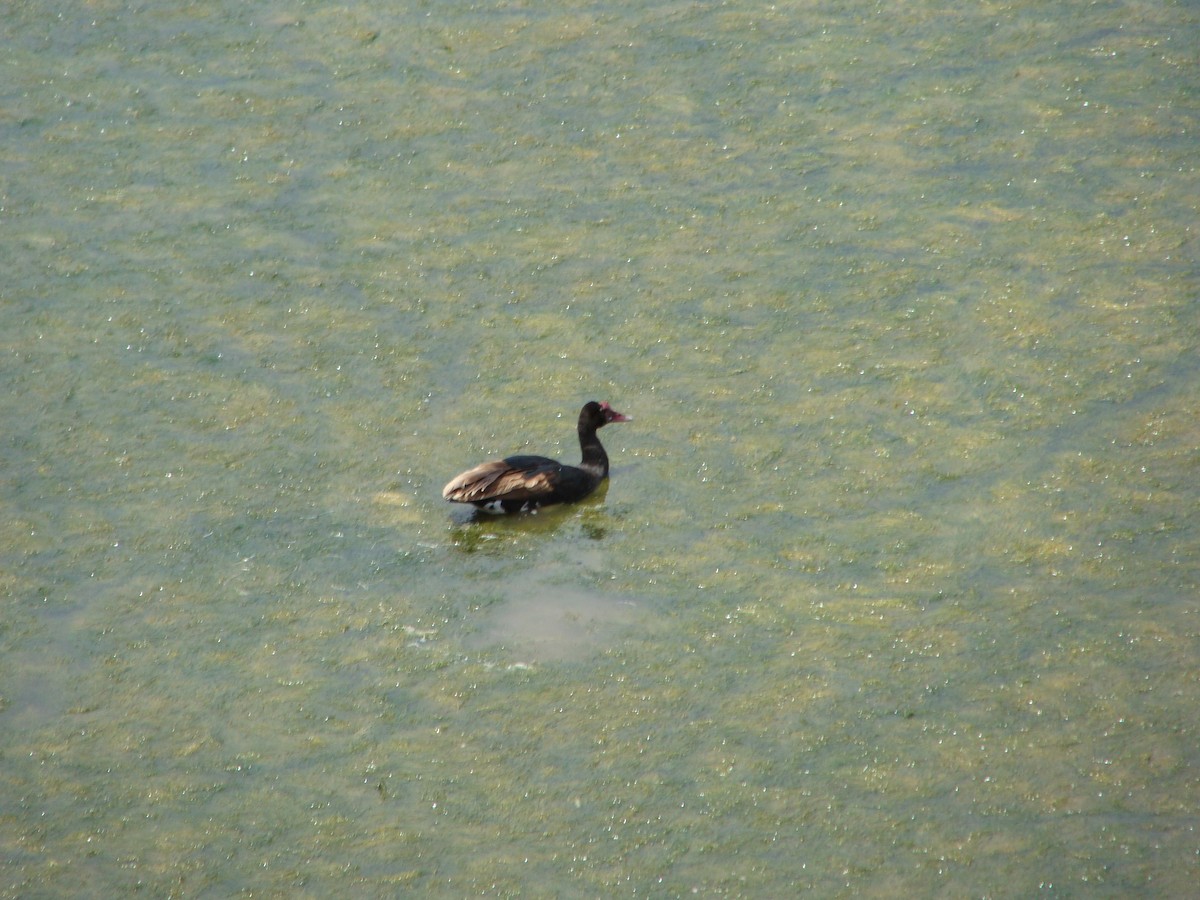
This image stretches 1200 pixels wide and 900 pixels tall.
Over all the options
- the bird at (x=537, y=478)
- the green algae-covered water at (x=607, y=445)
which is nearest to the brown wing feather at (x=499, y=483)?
the bird at (x=537, y=478)

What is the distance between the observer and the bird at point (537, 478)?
18.5 feet

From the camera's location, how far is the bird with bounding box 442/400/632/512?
562cm

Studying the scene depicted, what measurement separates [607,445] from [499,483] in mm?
677

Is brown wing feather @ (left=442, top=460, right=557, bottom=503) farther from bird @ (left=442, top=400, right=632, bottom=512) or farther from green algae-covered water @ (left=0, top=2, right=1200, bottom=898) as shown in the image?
green algae-covered water @ (left=0, top=2, right=1200, bottom=898)

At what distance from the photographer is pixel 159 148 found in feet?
25.8

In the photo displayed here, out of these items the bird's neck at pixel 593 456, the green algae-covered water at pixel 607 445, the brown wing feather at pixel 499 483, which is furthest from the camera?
the bird's neck at pixel 593 456

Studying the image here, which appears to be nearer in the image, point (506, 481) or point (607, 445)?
point (506, 481)

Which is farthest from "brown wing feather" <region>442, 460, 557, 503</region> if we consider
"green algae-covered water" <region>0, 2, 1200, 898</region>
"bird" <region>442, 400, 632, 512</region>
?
"green algae-covered water" <region>0, 2, 1200, 898</region>

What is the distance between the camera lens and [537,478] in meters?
5.76

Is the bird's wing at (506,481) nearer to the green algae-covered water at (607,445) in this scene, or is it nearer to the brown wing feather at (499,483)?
the brown wing feather at (499,483)

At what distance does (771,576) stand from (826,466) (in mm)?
Answer: 664

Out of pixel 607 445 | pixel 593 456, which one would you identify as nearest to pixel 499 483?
pixel 593 456

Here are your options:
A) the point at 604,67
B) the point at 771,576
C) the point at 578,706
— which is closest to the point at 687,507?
the point at 771,576

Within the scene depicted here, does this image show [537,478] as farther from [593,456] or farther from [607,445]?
[607,445]
